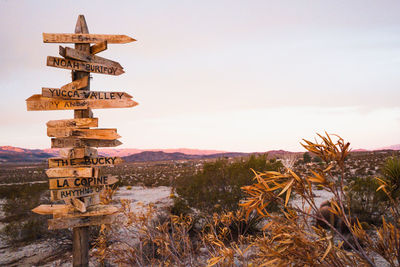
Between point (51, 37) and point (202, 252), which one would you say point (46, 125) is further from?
point (202, 252)

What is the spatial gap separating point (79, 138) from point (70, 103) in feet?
1.92

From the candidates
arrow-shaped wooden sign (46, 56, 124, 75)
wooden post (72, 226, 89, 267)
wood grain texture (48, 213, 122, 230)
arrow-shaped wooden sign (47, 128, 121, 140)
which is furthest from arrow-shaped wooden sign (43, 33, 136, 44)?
wooden post (72, 226, 89, 267)

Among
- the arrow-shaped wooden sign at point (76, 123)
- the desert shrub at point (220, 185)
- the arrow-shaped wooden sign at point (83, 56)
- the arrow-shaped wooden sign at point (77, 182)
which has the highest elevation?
the arrow-shaped wooden sign at point (83, 56)

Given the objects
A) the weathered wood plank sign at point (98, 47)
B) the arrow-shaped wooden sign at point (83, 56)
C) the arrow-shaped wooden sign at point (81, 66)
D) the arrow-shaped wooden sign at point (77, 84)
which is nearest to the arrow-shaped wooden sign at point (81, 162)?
the arrow-shaped wooden sign at point (77, 84)

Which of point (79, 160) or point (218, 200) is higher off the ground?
point (79, 160)

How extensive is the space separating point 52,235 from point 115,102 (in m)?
5.22

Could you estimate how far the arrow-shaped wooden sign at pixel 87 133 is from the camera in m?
3.86

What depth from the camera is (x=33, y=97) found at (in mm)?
3830

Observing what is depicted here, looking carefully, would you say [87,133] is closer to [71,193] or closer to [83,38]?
[71,193]

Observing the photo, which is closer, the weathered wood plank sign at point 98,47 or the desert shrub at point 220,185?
the weathered wood plank sign at point 98,47

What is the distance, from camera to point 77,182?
12.4ft

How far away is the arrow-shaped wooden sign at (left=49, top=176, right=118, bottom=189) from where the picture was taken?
3594mm

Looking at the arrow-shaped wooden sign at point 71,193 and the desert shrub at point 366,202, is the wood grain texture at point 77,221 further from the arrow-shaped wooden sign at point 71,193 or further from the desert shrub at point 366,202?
the desert shrub at point 366,202

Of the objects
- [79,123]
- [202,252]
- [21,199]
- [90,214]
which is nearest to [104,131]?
[79,123]
